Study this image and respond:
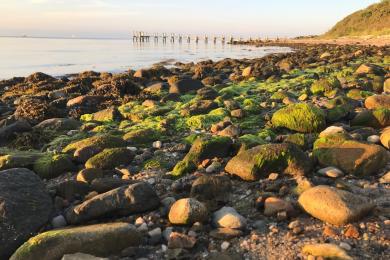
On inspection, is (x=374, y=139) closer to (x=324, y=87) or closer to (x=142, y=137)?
(x=142, y=137)

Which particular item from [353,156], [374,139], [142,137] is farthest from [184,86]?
[353,156]

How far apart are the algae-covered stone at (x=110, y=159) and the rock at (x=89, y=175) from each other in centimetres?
38

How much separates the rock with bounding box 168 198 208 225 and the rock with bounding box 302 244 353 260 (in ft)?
3.64

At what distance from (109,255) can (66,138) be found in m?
4.73

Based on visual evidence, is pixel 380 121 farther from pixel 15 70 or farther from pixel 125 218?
pixel 15 70

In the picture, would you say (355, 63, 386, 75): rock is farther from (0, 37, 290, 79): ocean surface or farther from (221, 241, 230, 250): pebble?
(0, 37, 290, 79): ocean surface

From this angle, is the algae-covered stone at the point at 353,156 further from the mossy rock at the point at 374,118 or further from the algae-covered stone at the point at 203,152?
the mossy rock at the point at 374,118

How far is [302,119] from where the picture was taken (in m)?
6.95

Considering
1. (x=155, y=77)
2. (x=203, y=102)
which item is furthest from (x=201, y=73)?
(x=203, y=102)

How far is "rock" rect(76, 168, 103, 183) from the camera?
540 centimetres

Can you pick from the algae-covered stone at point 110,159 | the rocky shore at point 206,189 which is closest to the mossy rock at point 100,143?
the rocky shore at point 206,189

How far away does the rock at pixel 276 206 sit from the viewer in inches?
162

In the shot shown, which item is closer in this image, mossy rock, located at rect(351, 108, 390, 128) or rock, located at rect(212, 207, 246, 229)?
rock, located at rect(212, 207, 246, 229)

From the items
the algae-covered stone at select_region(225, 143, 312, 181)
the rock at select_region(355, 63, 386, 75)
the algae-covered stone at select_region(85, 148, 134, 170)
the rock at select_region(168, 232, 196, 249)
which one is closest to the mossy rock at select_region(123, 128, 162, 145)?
the algae-covered stone at select_region(85, 148, 134, 170)
